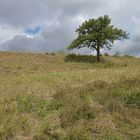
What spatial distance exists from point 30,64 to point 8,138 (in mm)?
28505

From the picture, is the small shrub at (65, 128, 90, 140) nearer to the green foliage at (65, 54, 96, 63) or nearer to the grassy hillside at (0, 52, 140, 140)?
the grassy hillside at (0, 52, 140, 140)

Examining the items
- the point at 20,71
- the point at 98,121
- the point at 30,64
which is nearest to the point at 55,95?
the point at 98,121

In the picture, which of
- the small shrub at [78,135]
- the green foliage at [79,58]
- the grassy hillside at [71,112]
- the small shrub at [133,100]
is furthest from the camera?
the green foliage at [79,58]

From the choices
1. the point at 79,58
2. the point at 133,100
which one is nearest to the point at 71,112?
the point at 133,100

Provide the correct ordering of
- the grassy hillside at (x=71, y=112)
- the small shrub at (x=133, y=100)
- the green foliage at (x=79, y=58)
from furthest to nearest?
1. the green foliage at (x=79, y=58)
2. the small shrub at (x=133, y=100)
3. the grassy hillside at (x=71, y=112)

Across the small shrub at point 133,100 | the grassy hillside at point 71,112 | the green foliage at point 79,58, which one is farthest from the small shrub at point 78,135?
the green foliage at point 79,58

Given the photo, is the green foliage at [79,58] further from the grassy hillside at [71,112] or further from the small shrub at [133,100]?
the small shrub at [133,100]

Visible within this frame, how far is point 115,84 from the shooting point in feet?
56.4

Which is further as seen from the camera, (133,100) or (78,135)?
(133,100)

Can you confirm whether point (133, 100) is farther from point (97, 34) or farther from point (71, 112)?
point (97, 34)

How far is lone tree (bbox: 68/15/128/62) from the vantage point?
157 ft

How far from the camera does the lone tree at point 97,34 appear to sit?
4791 centimetres

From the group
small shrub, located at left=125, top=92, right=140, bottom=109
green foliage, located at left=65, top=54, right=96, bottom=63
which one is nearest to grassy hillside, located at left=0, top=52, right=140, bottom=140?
small shrub, located at left=125, top=92, right=140, bottom=109

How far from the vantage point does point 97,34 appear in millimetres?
47531
